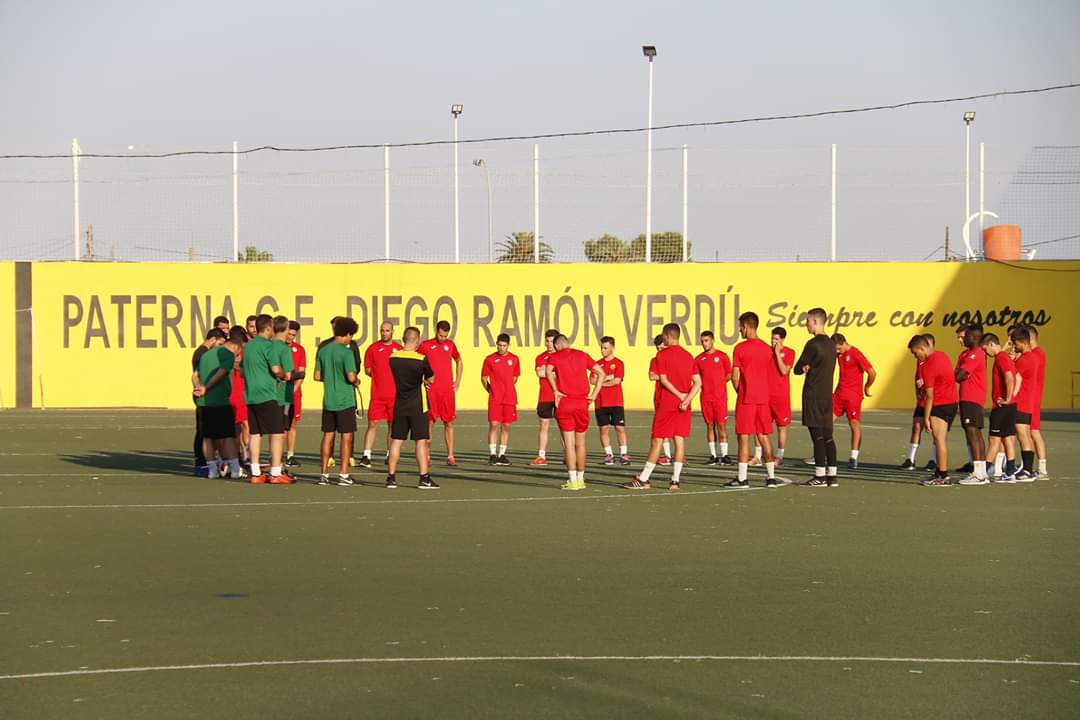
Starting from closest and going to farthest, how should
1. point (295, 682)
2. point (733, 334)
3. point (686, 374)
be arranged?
point (295, 682)
point (686, 374)
point (733, 334)

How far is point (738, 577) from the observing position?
10125mm

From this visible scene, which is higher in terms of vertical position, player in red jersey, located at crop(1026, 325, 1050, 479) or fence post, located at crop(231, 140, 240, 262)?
fence post, located at crop(231, 140, 240, 262)

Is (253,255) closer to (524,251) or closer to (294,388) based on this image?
(524,251)

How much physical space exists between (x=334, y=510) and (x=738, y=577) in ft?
17.6

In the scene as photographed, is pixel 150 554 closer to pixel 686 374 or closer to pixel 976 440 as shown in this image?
pixel 686 374

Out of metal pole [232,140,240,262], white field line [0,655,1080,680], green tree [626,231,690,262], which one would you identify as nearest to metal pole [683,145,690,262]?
green tree [626,231,690,262]

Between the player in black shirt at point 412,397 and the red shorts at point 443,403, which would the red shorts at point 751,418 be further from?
the red shorts at point 443,403

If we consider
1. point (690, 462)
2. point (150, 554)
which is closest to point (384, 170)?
point (690, 462)

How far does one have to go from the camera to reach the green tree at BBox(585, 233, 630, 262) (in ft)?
124

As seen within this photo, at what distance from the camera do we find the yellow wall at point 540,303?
36.8 metres

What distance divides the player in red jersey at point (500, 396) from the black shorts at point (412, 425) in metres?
3.69

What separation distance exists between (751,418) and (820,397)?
32.4 inches

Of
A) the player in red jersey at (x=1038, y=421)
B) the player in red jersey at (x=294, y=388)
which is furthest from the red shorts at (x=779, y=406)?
the player in red jersey at (x=294, y=388)

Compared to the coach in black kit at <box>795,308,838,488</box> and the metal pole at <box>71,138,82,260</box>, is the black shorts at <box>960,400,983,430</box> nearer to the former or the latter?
the coach in black kit at <box>795,308,838,488</box>
